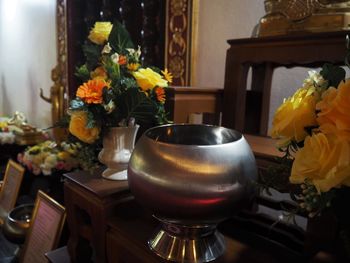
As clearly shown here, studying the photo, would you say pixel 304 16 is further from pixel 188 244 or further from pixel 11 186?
pixel 11 186

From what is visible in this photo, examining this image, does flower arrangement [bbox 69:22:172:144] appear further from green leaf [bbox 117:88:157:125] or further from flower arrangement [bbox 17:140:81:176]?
flower arrangement [bbox 17:140:81:176]

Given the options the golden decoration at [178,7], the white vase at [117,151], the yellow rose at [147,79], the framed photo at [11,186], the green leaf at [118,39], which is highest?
the golden decoration at [178,7]

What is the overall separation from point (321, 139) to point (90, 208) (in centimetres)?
44

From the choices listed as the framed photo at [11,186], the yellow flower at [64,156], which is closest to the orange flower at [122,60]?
the yellow flower at [64,156]

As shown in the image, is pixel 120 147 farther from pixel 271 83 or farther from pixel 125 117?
pixel 271 83

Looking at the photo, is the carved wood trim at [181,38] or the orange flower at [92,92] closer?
the orange flower at [92,92]

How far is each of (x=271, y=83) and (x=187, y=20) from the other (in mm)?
384

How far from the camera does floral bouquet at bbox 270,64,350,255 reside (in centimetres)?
29

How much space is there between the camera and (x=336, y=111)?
298 mm

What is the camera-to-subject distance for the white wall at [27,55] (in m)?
1.89

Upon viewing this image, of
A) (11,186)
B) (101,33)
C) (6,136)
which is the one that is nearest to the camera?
(101,33)

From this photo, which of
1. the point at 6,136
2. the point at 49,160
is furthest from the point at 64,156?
the point at 6,136

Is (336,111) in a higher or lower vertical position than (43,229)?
higher

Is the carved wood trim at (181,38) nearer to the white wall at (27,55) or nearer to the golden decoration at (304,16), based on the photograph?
the golden decoration at (304,16)
